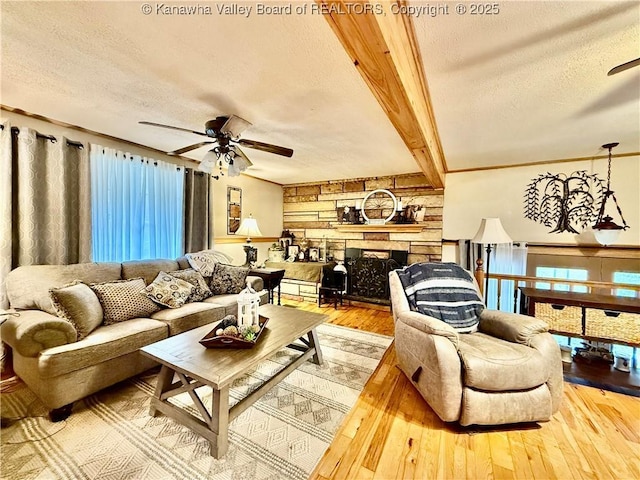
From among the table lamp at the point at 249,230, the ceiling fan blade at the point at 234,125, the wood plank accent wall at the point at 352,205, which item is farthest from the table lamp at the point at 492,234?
the table lamp at the point at 249,230

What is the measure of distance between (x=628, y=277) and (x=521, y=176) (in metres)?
1.68

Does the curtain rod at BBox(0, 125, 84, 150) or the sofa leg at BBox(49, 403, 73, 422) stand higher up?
the curtain rod at BBox(0, 125, 84, 150)

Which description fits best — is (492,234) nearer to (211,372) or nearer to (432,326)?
(432,326)

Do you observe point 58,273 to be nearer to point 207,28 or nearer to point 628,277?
point 207,28

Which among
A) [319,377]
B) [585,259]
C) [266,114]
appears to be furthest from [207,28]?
[585,259]

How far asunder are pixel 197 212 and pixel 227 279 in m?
1.26

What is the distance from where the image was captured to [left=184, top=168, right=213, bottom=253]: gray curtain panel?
3752mm

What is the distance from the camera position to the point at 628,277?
123 inches

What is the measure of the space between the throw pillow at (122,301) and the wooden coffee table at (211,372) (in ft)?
2.55

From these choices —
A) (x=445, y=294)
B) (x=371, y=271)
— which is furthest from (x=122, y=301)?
(x=371, y=271)

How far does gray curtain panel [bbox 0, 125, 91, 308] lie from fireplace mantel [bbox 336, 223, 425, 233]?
11.7 feet

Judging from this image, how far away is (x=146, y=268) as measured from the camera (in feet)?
9.51

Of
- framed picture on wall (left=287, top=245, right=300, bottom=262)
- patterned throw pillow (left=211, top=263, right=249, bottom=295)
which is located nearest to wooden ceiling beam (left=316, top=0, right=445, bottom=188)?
patterned throw pillow (left=211, top=263, right=249, bottom=295)

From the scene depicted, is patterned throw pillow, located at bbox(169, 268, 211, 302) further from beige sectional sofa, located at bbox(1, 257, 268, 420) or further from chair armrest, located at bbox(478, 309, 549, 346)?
chair armrest, located at bbox(478, 309, 549, 346)
